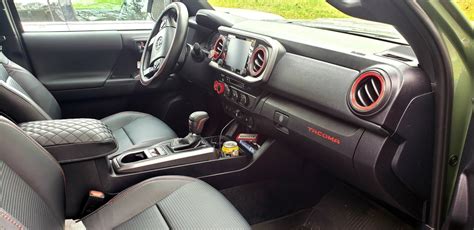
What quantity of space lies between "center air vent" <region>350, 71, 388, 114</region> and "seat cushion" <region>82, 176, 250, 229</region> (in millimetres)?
467

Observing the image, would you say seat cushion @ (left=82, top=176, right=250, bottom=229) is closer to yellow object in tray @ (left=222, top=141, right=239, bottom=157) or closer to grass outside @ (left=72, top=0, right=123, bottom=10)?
yellow object in tray @ (left=222, top=141, right=239, bottom=157)

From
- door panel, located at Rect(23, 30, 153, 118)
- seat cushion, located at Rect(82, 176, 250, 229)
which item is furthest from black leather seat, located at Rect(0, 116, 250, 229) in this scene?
door panel, located at Rect(23, 30, 153, 118)

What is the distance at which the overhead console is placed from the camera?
1486 mm

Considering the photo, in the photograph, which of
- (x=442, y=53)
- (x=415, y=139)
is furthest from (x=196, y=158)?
(x=442, y=53)

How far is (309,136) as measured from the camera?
1.35 meters

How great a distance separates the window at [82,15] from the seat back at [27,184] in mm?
1409

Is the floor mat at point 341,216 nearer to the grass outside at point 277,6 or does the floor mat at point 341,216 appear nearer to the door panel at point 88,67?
the grass outside at point 277,6

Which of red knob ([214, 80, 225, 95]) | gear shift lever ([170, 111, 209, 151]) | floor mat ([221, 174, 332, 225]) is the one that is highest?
red knob ([214, 80, 225, 95])

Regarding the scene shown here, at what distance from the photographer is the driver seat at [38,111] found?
138cm

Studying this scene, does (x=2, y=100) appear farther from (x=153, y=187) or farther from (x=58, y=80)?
(x=58, y=80)

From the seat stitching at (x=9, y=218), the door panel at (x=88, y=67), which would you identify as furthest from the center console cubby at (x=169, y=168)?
the door panel at (x=88, y=67)

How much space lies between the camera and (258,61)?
5.08 feet

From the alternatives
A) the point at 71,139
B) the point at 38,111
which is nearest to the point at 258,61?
the point at 71,139

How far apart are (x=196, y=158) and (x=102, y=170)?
36cm
